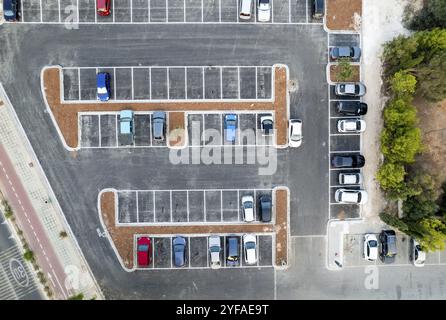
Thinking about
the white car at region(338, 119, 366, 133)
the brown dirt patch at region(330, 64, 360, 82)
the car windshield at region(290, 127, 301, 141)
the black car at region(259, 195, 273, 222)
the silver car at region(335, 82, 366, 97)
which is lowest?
the black car at region(259, 195, 273, 222)

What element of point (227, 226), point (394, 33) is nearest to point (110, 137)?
point (227, 226)

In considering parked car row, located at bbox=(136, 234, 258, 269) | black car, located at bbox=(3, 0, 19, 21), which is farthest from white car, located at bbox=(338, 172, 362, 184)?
black car, located at bbox=(3, 0, 19, 21)

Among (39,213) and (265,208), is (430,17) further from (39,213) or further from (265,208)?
(39,213)

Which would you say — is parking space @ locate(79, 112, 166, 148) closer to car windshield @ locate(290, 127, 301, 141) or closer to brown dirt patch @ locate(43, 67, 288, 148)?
brown dirt patch @ locate(43, 67, 288, 148)

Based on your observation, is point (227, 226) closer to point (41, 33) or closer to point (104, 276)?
point (104, 276)

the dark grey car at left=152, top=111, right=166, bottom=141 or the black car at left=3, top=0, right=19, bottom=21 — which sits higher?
the black car at left=3, top=0, right=19, bottom=21

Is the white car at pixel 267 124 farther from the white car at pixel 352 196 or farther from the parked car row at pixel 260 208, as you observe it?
the white car at pixel 352 196

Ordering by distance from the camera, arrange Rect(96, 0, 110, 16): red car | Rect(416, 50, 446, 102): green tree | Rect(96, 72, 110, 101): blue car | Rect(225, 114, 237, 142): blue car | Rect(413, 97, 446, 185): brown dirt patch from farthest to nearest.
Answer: Rect(413, 97, 446, 185): brown dirt patch < Rect(225, 114, 237, 142): blue car < Rect(96, 72, 110, 101): blue car < Rect(96, 0, 110, 16): red car < Rect(416, 50, 446, 102): green tree

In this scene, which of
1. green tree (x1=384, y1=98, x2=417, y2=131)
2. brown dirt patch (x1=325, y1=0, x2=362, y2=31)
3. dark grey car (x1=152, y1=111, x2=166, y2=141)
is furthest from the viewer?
brown dirt patch (x1=325, y1=0, x2=362, y2=31)
